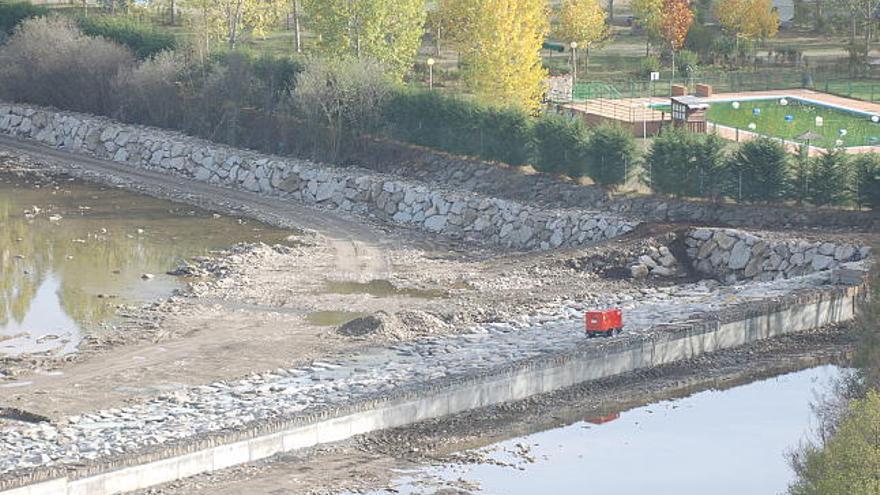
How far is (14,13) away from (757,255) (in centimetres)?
4386

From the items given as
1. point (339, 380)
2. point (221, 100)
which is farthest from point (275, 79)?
point (339, 380)

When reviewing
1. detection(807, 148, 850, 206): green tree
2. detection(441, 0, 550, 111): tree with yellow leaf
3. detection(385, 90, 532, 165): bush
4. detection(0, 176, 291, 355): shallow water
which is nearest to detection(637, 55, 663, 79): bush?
detection(441, 0, 550, 111): tree with yellow leaf

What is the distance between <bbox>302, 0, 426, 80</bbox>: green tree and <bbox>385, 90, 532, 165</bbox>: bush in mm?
4570

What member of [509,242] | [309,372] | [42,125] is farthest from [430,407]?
[42,125]

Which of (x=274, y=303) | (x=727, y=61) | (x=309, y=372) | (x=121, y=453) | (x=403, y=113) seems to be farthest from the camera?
(x=727, y=61)

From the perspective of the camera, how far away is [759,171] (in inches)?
2039

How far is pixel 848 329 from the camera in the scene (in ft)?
139

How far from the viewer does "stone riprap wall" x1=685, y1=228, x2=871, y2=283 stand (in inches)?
1854

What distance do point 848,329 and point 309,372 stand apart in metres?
13.0

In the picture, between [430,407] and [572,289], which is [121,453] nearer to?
[430,407]

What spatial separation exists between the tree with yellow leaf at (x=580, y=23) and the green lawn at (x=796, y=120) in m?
7.73

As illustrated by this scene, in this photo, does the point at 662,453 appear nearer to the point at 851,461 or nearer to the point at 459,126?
the point at 851,461

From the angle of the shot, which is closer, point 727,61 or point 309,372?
point 309,372

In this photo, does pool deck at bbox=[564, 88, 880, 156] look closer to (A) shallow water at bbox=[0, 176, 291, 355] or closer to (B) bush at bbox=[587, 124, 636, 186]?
(B) bush at bbox=[587, 124, 636, 186]
